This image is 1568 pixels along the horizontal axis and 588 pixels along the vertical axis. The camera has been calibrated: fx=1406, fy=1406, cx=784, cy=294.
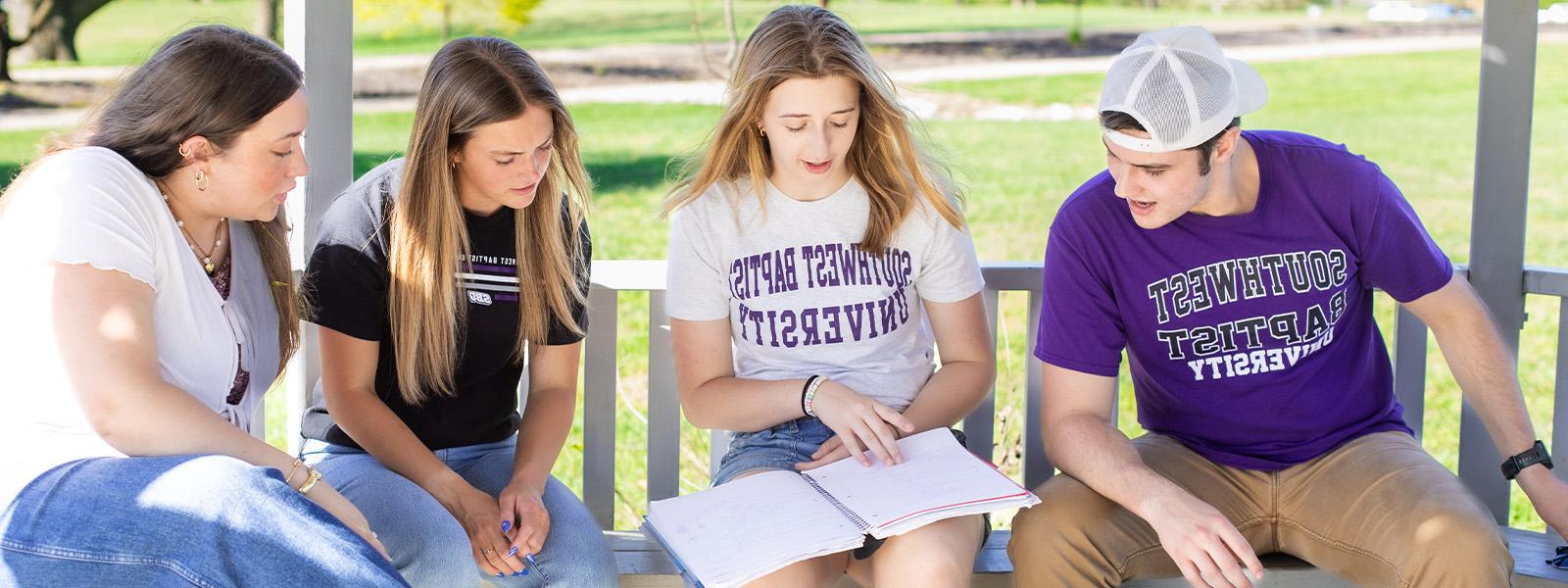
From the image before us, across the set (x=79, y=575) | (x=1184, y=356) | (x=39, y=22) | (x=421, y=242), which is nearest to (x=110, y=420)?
(x=79, y=575)

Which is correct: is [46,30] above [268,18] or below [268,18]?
below

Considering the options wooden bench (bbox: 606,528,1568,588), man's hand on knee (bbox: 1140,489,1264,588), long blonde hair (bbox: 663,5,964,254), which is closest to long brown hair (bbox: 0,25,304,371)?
long blonde hair (bbox: 663,5,964,254)

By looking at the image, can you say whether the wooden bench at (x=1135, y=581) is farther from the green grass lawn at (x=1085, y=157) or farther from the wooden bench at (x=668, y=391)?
the green grass lawn at (x=1085, y=157)

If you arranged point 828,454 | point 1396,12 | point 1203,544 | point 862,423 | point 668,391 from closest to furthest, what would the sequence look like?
point 1203,544 → point 862,423 → point 828,454 → point 668,391 → point 1396,12

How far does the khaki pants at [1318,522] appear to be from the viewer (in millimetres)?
2377

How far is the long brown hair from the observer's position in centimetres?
222

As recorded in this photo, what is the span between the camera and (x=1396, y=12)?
13.2 meters

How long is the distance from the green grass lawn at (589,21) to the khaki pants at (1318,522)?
8.45 m

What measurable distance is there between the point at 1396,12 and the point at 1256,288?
38.9 ft

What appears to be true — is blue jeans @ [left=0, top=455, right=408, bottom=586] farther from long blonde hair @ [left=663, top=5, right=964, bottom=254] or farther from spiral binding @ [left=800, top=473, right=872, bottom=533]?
long blonde hair @ [left=663, top=5, right=964, bottom=254]

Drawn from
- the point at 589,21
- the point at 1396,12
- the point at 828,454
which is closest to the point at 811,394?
A: the point at 828,454

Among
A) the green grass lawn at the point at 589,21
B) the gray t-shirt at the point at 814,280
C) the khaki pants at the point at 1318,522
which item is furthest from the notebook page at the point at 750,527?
the green grass lawn at the point at 589,21

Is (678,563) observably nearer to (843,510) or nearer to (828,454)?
(843,510)

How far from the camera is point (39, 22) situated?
452 inches
